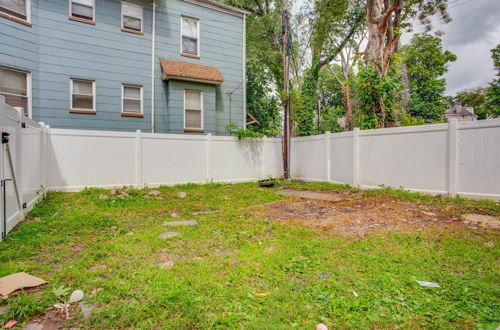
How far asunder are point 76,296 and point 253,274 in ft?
4.91

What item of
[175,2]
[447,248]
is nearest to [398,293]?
[447,248]

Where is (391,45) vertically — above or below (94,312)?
above

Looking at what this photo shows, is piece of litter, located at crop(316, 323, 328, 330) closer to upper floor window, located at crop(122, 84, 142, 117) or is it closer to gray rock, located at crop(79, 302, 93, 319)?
gray rock, located at crop(79, 302, 93, 319)

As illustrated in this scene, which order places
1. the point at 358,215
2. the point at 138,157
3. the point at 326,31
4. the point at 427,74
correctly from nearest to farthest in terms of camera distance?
the point at 358,215
the point at 138,157
the point at 326,31
the point at 427,74

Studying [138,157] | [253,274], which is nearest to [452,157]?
[253,274]

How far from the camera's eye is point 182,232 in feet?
13.1

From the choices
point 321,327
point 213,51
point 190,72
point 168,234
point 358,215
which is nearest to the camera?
point 321,327

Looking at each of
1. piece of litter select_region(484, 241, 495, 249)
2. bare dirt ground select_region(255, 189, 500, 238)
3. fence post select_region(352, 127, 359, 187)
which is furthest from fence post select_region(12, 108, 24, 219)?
fence post select_region(352, 127, 359, 187)

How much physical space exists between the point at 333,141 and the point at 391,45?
11.4ft

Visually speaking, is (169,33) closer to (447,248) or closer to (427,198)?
(427,198)

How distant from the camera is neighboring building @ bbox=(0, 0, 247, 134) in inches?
317

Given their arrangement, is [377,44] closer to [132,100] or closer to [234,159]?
[234,159]

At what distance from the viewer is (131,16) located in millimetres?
9594

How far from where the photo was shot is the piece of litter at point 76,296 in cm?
216
